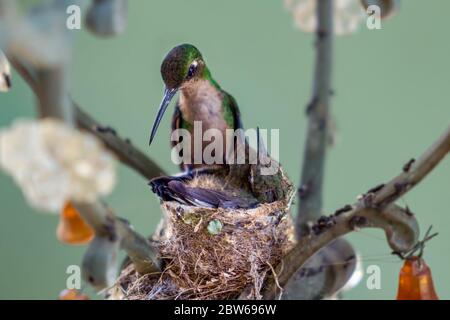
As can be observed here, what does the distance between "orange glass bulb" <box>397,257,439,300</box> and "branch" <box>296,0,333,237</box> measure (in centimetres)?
34

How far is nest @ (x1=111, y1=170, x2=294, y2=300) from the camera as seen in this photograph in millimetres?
1559

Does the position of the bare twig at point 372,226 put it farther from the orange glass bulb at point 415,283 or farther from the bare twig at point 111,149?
the bare twig at point 111,149

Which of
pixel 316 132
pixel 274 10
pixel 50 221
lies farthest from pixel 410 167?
pixel 50 221

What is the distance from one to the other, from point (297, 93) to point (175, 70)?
1479mm

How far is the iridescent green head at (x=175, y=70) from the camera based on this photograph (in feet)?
5.55

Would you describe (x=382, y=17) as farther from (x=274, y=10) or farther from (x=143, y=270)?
(x=274, y=10)

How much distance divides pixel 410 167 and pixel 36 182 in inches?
21.9

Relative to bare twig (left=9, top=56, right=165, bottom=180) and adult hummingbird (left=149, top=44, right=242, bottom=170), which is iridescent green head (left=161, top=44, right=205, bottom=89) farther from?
bare twig (left=9, top=56, right=165, bottom=180)

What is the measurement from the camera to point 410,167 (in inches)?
42.5

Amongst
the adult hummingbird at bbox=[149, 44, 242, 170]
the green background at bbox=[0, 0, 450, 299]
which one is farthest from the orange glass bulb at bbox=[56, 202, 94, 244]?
the green background at bbox=[0, 0, 450, 299]

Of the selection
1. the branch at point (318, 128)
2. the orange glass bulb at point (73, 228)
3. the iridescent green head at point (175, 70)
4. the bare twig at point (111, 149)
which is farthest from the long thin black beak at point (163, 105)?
the orange glass bulb at point (73, 228)

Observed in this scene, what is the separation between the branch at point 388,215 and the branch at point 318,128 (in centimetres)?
24

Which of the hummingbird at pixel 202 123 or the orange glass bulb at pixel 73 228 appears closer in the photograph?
the orange glass bulb at pixel 73 228

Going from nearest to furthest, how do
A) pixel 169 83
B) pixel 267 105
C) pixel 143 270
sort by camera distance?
pixel 143 270
pixel 169 83
pixel 267 105
